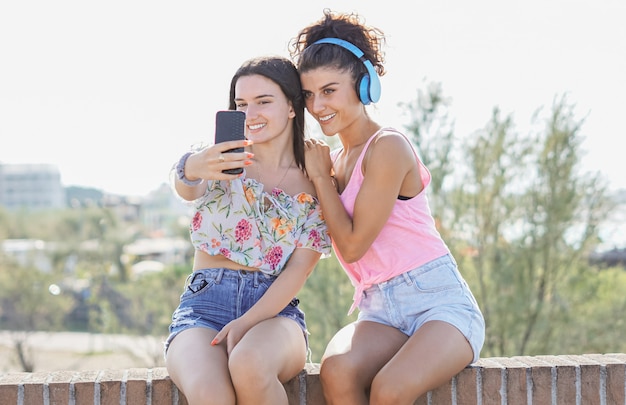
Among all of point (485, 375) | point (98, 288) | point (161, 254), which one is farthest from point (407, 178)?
point (161, 254)

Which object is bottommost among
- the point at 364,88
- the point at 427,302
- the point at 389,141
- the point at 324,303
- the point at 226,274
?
the point at 324,303

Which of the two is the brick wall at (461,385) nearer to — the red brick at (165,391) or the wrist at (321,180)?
the red brick at (165,391)

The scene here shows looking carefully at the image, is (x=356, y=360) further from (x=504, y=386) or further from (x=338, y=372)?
(x=504, y=386)

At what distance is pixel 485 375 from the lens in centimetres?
290

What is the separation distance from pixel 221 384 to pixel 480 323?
3.59ft

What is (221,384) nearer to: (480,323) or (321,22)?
(480,323)

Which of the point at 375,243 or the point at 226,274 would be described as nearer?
the point at 226,274

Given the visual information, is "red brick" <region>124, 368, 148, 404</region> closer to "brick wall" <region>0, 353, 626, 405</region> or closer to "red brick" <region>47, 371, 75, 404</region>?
"brick wall" <region>0, 353, 626, 405</region>

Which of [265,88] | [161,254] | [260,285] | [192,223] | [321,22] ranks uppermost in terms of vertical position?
[321,22]

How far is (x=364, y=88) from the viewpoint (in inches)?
125

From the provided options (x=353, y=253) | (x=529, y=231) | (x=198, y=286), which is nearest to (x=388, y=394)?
(x=353, y=253)

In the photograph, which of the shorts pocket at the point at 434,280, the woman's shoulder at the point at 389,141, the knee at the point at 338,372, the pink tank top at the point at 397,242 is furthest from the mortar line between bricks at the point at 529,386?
the woman's shoulder at the point at 389,141

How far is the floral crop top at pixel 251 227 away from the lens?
2947mm

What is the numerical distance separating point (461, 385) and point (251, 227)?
1040mm
